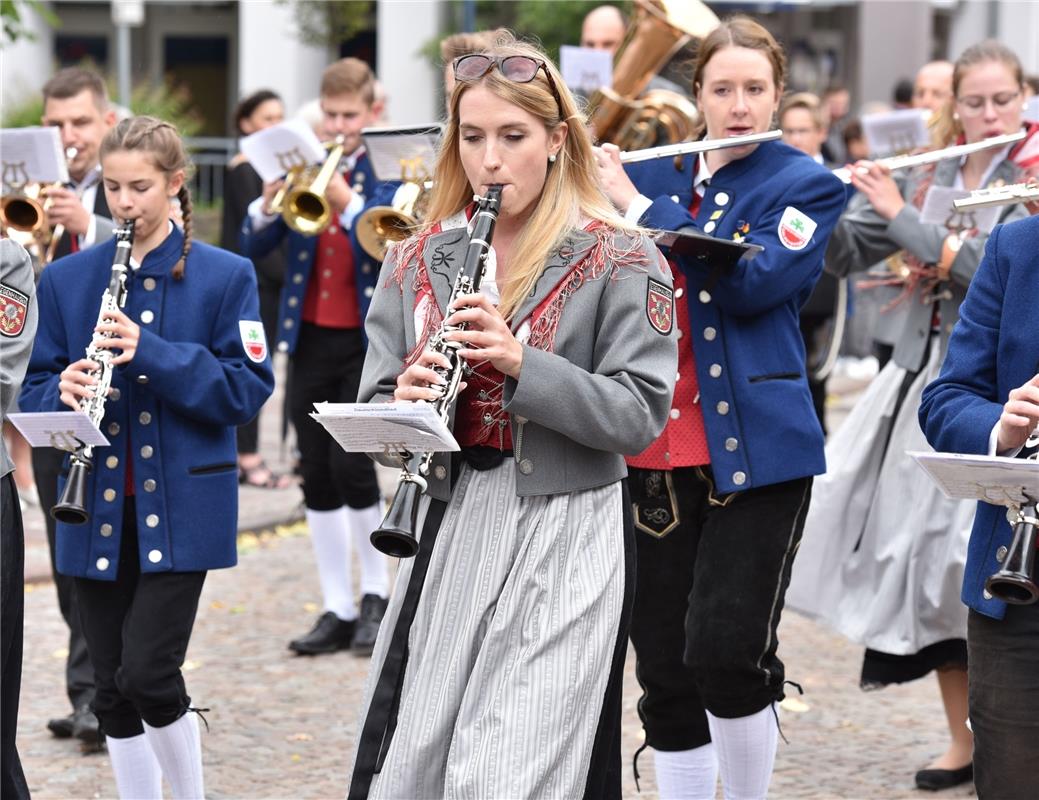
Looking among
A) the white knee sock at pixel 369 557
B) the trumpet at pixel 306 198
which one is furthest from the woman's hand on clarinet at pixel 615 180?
the white knee sock at pixel 369 557

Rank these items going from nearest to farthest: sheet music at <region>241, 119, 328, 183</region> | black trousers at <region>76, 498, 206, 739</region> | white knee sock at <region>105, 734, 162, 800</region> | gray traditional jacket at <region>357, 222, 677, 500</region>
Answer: gray traditional jacket at <region>357, 222, 677, 500</region>, black trousers at <region>76, 498, 206, 739</region>, white knee sock at <region>105, 734, 162, 800</region>, sheet music at <region>241, 119, 328, 183</region>

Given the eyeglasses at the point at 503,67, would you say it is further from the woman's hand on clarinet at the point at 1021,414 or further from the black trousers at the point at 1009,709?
the black trousers at the point at 1009,709

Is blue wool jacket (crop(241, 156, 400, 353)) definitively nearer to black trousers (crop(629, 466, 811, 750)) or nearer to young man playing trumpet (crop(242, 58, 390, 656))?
young man playing trumpet (crop(242, 58, 390, 656))

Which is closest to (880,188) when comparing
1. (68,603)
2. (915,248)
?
(915,248)

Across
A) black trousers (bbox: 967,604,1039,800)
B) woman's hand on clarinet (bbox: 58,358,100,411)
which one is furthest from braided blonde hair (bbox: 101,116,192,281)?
black trousers (bbox: 967,604,1039,800)

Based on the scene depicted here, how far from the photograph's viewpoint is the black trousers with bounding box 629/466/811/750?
4523 mm

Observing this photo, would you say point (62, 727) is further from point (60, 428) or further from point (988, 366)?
point (988, 366)

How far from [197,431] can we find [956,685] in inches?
101

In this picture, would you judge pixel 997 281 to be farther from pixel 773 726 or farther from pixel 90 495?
pixel 90 495

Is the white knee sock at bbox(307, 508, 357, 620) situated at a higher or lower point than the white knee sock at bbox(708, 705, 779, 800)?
lower

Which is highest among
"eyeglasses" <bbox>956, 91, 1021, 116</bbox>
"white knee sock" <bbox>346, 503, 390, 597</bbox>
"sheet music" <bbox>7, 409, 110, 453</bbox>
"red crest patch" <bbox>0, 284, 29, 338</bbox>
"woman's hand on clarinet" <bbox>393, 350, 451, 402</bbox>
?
"eyeglasses" <bbox>956, 91, 1021, 116</bbox>

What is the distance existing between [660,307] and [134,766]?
212 cm

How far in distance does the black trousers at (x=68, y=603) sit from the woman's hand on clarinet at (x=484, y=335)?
2798 millimetres

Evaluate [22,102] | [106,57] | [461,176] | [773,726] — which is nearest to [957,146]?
[773,726]
